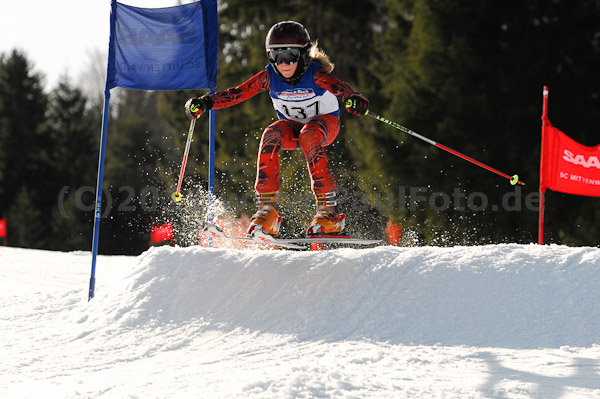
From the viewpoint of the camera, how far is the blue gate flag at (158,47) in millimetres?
6859

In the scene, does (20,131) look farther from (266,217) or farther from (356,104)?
(356,104)

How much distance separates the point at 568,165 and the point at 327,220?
3.67 meters

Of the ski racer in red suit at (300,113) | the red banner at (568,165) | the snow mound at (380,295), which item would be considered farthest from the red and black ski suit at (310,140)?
the red banner at (568,165)

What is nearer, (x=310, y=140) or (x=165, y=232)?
(x=310, y=140)

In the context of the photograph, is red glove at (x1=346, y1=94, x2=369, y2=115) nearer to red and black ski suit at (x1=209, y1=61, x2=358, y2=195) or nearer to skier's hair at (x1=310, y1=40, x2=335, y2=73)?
red and black ski suit at (x1=209, y1=61, x2=358, y2=195)

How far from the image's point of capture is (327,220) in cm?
547

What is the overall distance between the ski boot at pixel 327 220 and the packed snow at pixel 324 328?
18cm

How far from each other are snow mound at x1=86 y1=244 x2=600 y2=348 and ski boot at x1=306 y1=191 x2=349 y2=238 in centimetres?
18

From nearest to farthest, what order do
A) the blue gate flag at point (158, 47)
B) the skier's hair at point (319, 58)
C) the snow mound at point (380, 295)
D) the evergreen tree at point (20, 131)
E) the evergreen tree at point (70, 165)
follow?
the snow mound at point (380, 295) → the skier's hair at point (319, 58) → the blue gate flag at point (158, 47) → the evergreen tree at point (70, 165) → the evergreen tree at point (20, 131)

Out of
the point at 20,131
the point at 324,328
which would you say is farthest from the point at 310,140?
the point at 20,131

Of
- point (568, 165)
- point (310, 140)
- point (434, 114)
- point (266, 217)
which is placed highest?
point (434, 114)

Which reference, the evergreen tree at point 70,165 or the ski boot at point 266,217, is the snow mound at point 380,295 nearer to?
the ski boot at point 266,217

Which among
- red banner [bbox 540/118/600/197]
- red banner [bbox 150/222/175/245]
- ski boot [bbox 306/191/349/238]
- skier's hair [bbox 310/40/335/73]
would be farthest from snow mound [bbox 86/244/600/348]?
red banner [bbox 150/222/175/245]

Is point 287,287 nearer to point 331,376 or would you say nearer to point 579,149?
point 331,376
